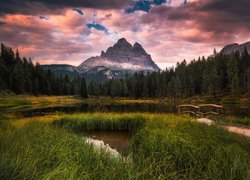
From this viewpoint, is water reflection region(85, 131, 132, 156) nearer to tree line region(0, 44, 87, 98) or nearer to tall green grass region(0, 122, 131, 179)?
tall green grass region(0, 122, 131, 179)

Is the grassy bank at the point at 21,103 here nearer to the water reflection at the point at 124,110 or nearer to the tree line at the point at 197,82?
the water reflection at the point at 124,110

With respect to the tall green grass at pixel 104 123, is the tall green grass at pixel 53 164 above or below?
above

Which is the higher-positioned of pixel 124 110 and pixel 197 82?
pixel 197 82

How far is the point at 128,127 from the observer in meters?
22.4

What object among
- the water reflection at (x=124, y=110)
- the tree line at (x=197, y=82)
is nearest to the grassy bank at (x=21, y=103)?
the water reflection at (x=124, y=110)

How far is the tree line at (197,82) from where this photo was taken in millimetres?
89950

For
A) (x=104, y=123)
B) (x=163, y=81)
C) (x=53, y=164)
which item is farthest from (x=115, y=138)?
(x=163, y=81)

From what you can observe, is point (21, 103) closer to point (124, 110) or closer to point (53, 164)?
point (124, 110)

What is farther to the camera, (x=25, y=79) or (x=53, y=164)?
(x=25, y=79)

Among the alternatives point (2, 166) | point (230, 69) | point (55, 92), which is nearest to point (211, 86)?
point (230, 69)

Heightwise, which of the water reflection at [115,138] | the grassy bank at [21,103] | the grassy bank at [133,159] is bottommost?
the grassy bank at [21,103]

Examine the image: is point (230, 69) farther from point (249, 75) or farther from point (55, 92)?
point (55, 92)

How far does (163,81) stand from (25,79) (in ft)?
236

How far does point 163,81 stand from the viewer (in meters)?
123
